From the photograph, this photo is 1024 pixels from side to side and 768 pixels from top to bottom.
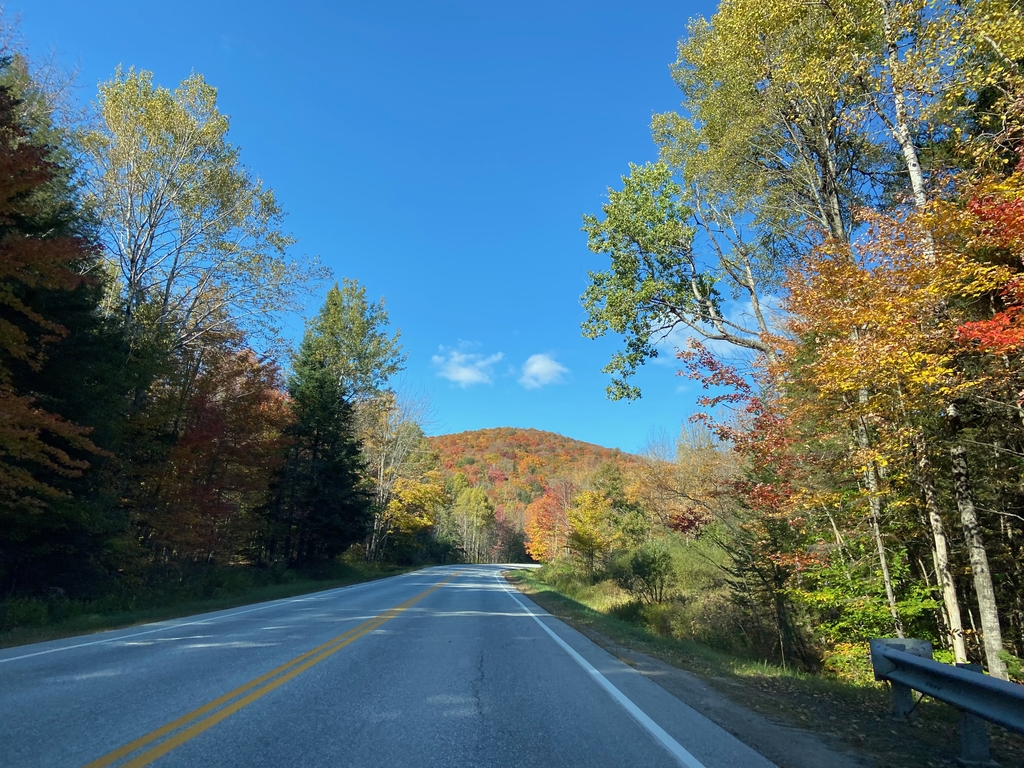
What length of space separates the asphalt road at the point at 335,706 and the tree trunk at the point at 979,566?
5055 mm

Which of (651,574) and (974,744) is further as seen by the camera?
(651,574)

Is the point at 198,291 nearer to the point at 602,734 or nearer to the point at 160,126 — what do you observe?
the point at 160,126

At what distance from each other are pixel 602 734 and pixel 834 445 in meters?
8.33

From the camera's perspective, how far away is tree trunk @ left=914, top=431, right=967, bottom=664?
8.56 m

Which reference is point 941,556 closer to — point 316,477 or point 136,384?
point 136,384

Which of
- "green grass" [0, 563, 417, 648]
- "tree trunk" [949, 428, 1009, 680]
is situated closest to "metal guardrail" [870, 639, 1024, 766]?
"tree trunk" [949, 428, 1009, 680]

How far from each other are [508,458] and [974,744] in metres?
104

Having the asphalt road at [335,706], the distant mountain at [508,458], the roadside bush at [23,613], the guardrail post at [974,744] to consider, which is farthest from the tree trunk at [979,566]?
the distant mountain at [508,458]

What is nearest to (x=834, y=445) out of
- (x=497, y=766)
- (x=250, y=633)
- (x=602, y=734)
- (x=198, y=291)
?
(x=602, y=734)

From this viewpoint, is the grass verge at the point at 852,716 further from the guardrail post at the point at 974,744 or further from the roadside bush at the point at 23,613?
the roadside bush at the point at 23,613

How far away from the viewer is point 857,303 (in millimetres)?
8539

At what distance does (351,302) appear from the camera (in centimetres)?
3550

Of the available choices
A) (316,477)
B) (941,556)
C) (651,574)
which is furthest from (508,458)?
(941,556)

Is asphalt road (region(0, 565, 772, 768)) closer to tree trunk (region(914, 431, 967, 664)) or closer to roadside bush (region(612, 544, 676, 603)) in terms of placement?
tree trunk (region(914, 431, 967, 664))
